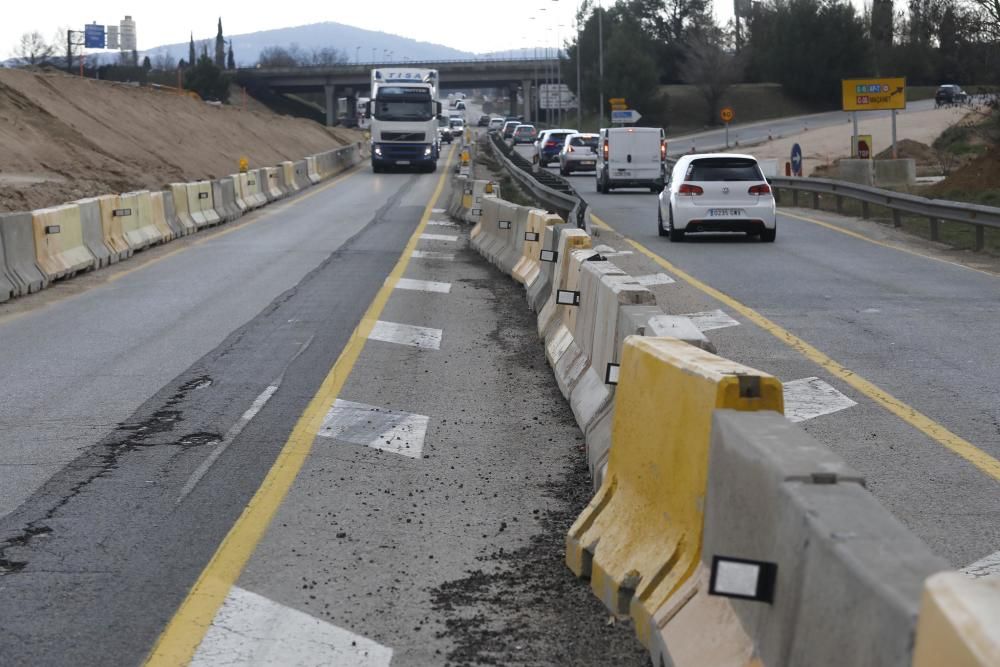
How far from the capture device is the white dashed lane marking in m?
9.23

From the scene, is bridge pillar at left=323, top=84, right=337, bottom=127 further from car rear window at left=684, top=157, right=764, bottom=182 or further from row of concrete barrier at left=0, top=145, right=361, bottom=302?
car rear window at left=684, top=157, right=764, bottom=182

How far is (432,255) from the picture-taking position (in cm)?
2341

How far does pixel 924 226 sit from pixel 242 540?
23.8 meters

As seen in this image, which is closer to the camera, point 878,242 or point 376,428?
point 376,428

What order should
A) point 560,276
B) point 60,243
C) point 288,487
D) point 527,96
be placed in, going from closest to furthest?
1. point 288,487
2. point 560,276
3. point 60,243
4. point 527,96

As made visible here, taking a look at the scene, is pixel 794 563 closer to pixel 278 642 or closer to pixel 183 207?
pixel 278 642

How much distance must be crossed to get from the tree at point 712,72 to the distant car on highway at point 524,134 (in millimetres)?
32449

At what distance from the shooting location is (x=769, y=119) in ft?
418

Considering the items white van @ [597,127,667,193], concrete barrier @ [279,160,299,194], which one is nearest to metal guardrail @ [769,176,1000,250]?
white van @ [597,127,667,193]

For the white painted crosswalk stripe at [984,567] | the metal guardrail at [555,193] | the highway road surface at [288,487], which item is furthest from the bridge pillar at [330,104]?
the white painted crosswalk stripe at [984,567]

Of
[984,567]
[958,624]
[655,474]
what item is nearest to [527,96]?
[984,567]

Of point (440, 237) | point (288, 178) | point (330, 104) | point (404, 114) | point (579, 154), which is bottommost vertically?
point (440, 237)

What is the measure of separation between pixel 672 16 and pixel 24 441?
16540 cm

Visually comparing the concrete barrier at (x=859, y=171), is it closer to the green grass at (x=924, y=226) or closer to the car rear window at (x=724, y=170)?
the green grass at (x=924, y=226)
